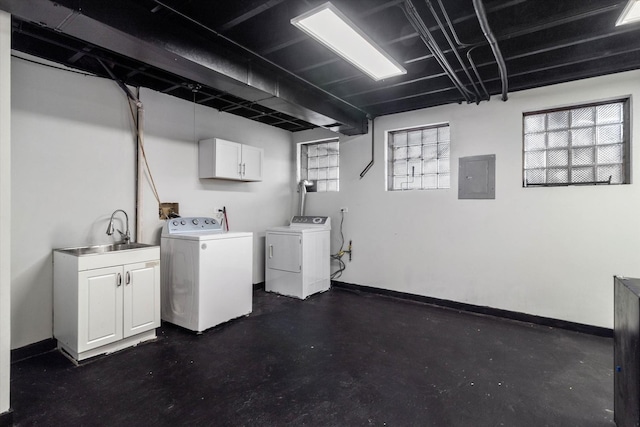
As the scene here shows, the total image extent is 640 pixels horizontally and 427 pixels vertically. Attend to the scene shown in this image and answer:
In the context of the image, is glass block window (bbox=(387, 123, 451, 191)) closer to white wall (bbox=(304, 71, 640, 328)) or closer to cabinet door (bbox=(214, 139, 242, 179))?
white wall (bbox=(304, 71, 640, 328))

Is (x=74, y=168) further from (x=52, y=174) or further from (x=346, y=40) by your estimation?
(x=346, y=40)

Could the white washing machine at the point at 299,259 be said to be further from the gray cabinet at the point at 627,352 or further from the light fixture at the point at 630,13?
the light fixture at the point at 630,13

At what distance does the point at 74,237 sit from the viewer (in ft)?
9.29

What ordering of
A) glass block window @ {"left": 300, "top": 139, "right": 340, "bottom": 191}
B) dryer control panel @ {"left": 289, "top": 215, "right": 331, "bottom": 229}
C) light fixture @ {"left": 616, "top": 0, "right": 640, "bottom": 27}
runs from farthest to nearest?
glass block window @ {"left": 300, "top": 139, "right": 340, "bottom": 191} → dryer control panel @ {"left": 289, "top": 215, "right": 331, "bottom": 229} → light fixture @ {"left": 616, "top": 0, "right": 640, "bottom": 27}

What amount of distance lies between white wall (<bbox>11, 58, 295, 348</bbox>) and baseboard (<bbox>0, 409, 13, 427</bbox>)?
104cm

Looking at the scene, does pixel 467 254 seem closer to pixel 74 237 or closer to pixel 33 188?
pixel 74 237

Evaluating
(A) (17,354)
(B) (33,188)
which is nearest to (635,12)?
(B) (33,188)

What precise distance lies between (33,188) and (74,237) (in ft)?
1.74

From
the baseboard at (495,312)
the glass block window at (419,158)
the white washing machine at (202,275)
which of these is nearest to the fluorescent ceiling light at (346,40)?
the glass block window at (419,158)

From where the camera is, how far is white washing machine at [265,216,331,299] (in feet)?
13.8

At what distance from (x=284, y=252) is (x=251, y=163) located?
135 centimetres

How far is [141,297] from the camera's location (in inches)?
110

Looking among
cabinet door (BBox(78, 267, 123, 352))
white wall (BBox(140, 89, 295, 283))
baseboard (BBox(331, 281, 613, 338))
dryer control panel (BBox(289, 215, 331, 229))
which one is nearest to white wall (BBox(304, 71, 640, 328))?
baseboard (BBox(331, 281, 613, 338))

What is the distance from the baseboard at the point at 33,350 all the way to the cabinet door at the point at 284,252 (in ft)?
8.18
